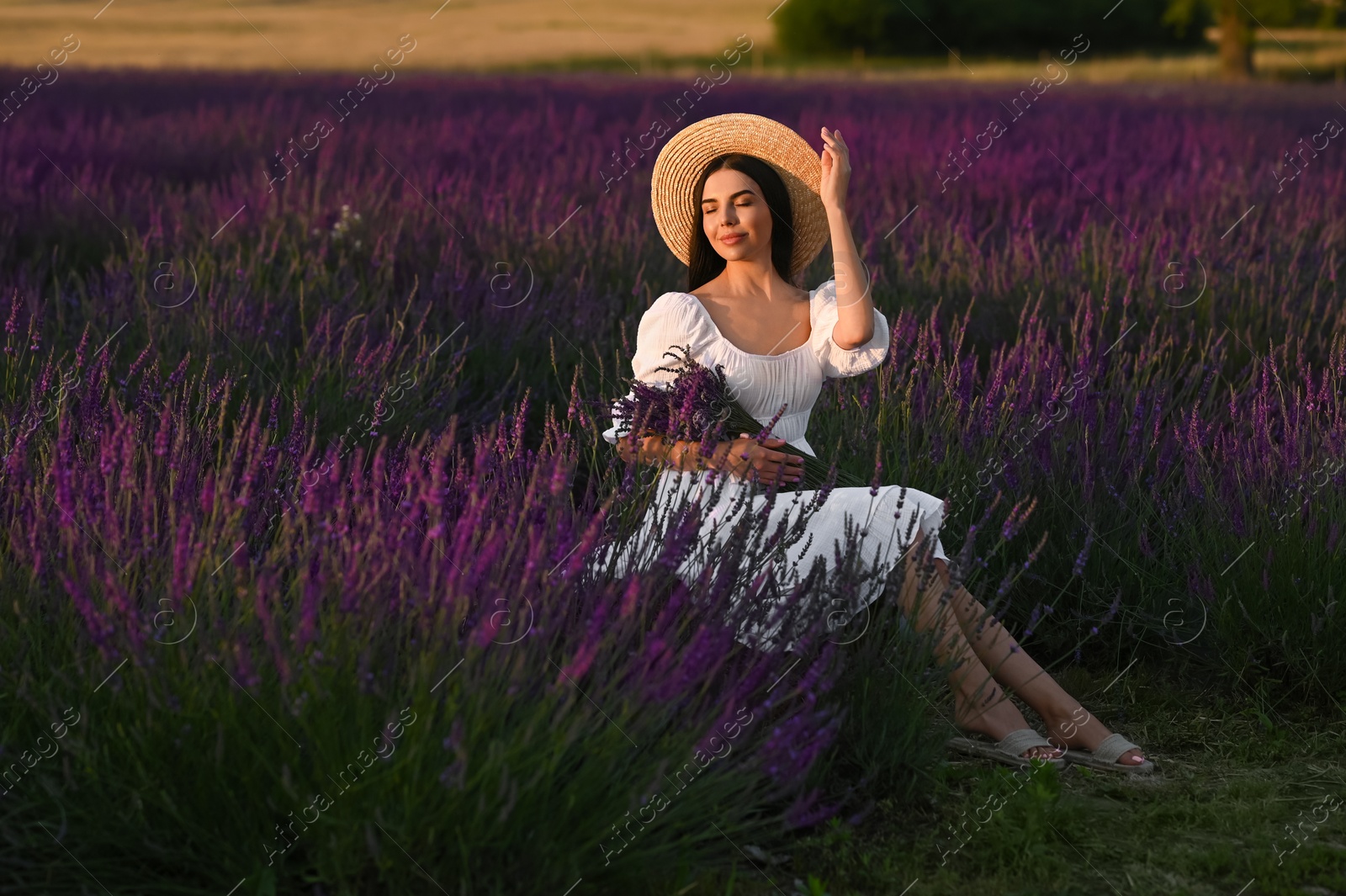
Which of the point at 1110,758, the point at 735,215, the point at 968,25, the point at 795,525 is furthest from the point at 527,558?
the point at 968,25

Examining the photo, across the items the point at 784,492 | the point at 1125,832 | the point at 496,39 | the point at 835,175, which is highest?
the point at 835,175

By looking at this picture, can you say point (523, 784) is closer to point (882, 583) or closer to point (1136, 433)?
point (882, 583)

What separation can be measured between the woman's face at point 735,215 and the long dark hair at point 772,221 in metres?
0.03

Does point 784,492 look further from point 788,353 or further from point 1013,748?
point 1013,748

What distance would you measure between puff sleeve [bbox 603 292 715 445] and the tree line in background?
46788mm

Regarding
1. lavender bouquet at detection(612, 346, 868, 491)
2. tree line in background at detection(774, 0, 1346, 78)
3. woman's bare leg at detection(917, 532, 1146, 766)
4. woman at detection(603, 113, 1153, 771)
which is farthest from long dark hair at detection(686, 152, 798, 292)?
tree line in background at detection(774, 0, 1346, 78)

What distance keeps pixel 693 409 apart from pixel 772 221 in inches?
22.9

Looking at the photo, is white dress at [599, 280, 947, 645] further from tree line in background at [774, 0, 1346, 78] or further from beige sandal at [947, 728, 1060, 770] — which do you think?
tree line in background at [774, 0, 1346, 78]

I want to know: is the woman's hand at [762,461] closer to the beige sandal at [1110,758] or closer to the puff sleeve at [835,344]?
the puff sleeve at [835,344]

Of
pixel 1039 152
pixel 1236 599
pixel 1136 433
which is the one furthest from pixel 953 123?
pixel 1236 599

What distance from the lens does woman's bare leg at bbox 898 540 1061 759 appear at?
96.3 inches

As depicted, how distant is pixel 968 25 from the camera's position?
50125 mm

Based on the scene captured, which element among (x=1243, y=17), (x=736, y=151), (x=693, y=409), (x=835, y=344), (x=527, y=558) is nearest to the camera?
(x=527, y=558)

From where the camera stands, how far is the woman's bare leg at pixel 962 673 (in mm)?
2447
